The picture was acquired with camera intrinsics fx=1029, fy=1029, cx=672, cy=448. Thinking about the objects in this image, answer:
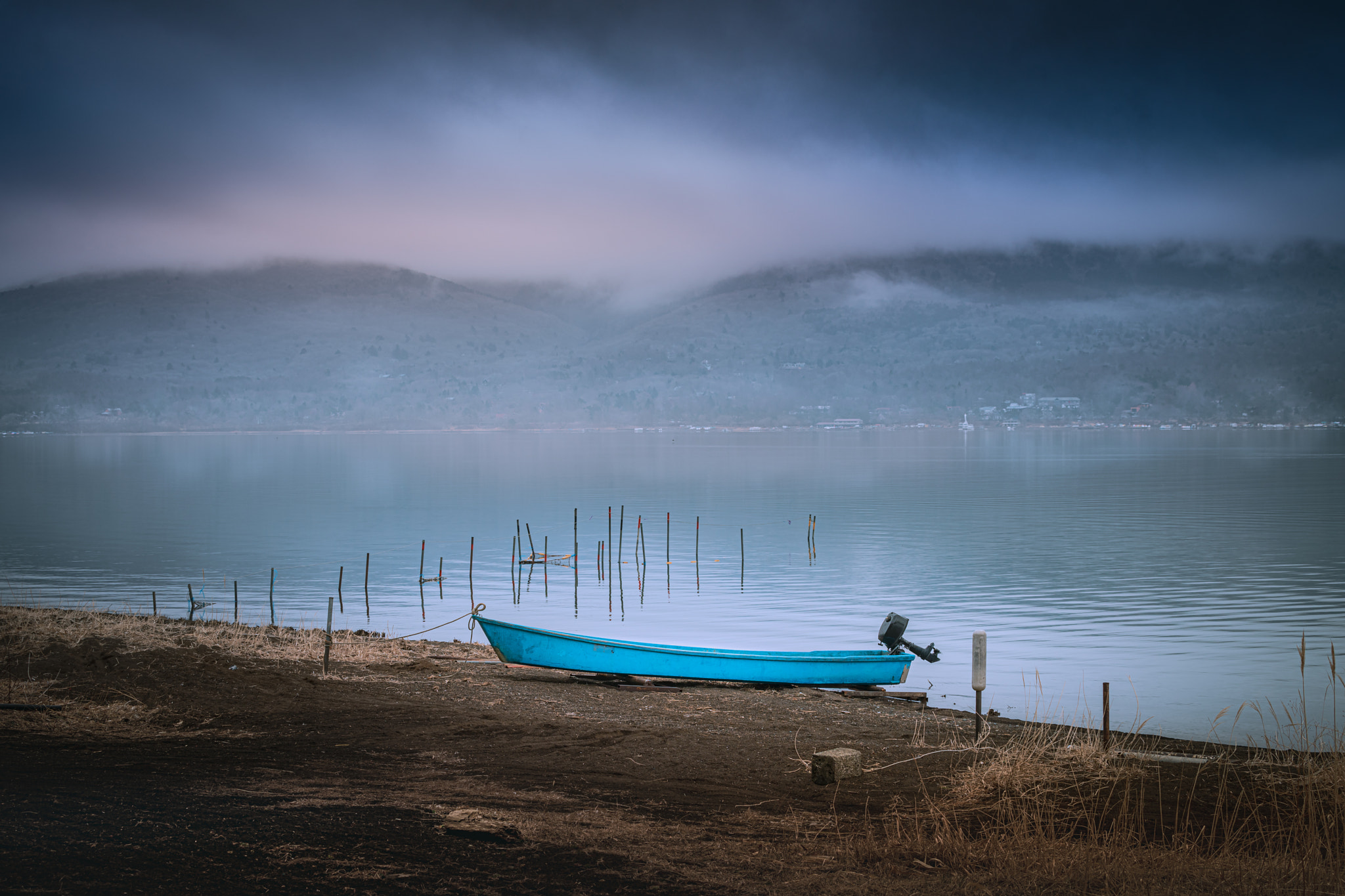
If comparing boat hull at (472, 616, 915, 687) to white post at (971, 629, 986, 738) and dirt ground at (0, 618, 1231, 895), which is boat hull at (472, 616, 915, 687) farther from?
white post at (971, 629, 986, 738)

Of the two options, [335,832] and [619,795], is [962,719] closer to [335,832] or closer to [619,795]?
[619,795]

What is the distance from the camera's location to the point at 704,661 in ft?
63.8

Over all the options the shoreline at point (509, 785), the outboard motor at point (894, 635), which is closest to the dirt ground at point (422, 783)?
the shoreline at point (509, 785)

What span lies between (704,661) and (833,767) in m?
8.12

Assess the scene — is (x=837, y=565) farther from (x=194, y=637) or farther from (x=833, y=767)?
(x=833, y=767)

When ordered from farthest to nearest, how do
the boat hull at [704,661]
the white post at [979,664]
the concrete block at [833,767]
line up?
1. the boat hull at [704,661]
2. the white post at [979,664]
3. the concrete block at [833,767]

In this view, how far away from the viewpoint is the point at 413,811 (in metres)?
9.65

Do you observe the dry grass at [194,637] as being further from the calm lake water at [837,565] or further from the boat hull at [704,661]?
the calm lake water at [837,565]

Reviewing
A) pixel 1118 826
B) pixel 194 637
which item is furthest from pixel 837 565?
pixel 1118 826

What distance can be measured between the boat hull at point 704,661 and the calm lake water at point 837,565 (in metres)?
1.76

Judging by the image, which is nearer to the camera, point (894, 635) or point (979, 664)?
point (979, 664)

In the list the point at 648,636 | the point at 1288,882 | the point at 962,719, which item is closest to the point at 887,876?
the point at 1288,882

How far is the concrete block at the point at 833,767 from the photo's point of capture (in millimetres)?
11422

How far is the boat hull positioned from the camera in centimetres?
1945
